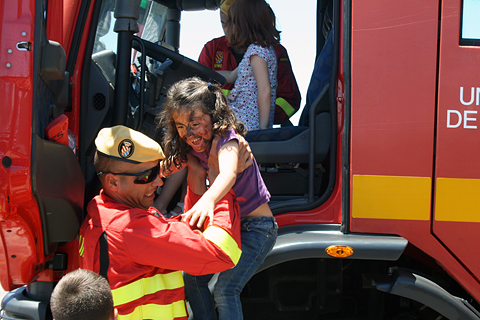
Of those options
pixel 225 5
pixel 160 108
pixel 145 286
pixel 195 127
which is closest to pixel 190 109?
pixel 195 127

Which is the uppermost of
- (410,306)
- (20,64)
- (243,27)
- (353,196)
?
(243,27)

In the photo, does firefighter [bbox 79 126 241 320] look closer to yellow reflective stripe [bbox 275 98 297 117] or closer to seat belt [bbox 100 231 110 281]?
seat belt [bbox 100 231 110 281]

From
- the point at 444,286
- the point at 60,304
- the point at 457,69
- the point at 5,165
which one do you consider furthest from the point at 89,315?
the point at 457,69

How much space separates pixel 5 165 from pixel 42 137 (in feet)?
0.66

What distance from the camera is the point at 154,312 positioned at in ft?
5.24

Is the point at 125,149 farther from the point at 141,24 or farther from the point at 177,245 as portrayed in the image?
the point at 141,24

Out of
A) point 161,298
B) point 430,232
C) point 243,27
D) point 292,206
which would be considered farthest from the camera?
point 243,27

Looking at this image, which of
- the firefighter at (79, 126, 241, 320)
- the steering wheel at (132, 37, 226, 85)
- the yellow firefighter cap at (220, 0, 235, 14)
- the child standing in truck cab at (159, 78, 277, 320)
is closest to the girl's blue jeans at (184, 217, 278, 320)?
the child standing in truck cab at (159, 78, 277, 320)

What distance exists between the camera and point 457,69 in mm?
1866

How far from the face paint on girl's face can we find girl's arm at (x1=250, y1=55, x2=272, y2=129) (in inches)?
24.0

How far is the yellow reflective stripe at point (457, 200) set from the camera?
1874 mm

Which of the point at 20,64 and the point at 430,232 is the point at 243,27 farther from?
the point at 430,232

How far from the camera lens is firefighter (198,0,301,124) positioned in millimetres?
2648

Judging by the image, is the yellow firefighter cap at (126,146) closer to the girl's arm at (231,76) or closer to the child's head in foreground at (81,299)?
the child's head in foreground at (81,299)
